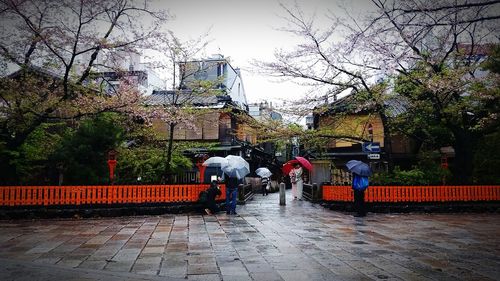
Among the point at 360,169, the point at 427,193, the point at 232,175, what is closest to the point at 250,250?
the point at 232,175

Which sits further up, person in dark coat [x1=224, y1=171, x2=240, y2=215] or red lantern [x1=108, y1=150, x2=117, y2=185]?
red lantern [x1=108, y1=150, x2=117, y2=185]

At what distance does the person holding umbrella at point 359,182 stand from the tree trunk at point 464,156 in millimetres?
6187

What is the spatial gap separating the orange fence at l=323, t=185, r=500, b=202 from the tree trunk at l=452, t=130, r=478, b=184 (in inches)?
41.8

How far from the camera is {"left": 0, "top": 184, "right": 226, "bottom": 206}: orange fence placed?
13.0 meters

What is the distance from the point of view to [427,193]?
15375mm

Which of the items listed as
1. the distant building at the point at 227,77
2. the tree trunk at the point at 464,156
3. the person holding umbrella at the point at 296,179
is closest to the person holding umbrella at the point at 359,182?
the tree trunk at the point at 464,156

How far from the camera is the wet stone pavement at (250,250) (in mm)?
5598

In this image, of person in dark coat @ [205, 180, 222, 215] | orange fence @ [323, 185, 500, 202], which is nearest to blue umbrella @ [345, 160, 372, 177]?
orange fence @ [323, 185, 500, 202]

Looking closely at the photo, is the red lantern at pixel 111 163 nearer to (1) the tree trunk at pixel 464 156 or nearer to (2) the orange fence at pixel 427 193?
(2) the orange fence at pixel 427 193

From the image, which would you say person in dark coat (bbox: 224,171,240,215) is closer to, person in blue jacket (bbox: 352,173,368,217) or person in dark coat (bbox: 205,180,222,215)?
person in dark coat (bbox: 205,180,222,215)

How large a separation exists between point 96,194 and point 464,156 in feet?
55.4

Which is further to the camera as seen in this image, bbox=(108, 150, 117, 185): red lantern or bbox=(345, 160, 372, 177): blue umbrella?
bbox=(108, 150, 117, 185): red lantern

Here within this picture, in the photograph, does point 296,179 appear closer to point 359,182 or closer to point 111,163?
point 359,182

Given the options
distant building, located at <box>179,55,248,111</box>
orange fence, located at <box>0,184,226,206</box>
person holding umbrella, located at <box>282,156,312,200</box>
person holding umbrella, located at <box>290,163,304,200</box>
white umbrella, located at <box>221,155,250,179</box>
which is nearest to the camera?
orange fence, located at <box>0,184,226,206</box>
